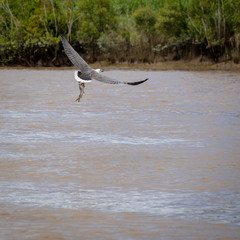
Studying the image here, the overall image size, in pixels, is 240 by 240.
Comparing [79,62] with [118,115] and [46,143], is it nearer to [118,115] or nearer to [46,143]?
[46,143]

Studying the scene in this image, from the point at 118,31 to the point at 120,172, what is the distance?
122 ft

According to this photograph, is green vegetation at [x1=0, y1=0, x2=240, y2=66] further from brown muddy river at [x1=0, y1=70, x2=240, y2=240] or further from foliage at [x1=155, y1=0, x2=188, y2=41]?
brown muddy river at [x1=0, y1=70, x2=240, y2=240]

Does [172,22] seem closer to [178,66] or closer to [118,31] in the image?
[178,66]

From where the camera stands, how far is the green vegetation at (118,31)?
128 feet

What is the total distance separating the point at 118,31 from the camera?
1783 inches

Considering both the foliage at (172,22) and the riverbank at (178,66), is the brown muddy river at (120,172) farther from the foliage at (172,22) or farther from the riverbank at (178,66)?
the foliage at (172,22)

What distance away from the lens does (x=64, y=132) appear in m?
12.3

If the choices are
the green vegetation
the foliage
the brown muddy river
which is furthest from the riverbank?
the brown muddy river

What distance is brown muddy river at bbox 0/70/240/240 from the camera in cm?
617

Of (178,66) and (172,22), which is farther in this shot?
(172,22)

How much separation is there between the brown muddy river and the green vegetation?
2263 cm

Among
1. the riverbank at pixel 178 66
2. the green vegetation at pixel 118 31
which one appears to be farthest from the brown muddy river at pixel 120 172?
the green vegetation at pixel 118 31

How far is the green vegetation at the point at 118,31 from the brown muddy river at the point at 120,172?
22630mm

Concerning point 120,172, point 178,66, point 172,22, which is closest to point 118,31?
point 172,22
